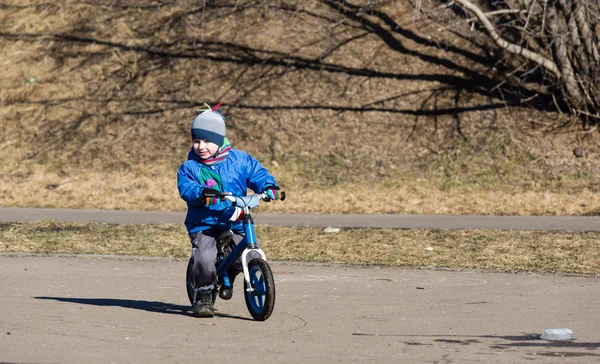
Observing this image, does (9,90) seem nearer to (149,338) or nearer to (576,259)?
(576,259)

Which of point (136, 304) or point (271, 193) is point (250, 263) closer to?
point (271, 193)

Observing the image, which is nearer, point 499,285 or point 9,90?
point 499,285

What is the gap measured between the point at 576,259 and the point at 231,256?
4.83m

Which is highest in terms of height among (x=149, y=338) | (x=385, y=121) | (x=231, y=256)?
(x=385, y=121)

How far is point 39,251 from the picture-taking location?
11398 mm

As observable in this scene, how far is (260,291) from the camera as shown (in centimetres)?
723

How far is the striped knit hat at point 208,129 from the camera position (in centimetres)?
A: 728

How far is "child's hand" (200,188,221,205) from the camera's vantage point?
22.8 ft

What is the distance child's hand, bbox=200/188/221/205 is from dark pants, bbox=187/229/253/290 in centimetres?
47

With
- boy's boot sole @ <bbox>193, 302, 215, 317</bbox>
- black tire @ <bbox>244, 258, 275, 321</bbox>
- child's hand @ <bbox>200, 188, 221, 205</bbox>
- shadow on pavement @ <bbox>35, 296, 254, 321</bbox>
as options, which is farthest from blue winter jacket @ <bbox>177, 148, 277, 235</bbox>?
shadow on pavement @ <bbox>35, 296, 254, 321</bbox>

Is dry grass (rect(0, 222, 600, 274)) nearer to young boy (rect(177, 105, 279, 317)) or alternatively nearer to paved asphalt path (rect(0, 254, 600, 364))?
paved asphalt path (rect(0, 254, 600, 364))

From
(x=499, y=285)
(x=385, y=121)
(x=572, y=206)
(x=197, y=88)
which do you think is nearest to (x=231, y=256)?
(x=499, y=285)

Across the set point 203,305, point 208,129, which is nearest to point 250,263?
point 203,305

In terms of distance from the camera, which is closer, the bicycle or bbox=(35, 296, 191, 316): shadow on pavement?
the bicycle
